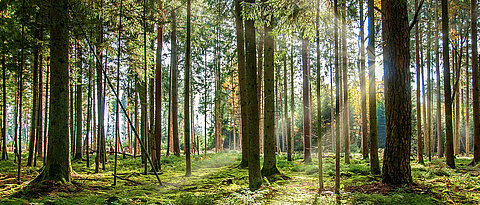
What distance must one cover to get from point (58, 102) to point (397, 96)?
848cm

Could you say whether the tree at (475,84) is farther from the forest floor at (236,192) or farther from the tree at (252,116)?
the tree at (252,116)

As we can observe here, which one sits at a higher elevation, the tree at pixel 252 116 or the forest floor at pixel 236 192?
the tree at pixel 252 116

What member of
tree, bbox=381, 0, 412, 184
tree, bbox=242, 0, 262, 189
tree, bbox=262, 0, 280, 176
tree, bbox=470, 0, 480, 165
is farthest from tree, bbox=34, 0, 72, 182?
tree, bbox=470, 0, 480, 165

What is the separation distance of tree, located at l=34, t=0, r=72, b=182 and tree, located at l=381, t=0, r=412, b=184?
817cm

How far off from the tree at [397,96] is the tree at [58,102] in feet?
26.8

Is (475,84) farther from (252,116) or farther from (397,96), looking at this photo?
(252,116)

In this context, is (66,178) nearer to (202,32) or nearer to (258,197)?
(258,197)

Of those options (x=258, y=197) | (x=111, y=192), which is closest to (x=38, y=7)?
(x=111, y=192)

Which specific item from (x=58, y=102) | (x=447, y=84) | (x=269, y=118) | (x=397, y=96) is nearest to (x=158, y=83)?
(x=58, y=102)

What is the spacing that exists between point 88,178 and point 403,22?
Result: 391 inches

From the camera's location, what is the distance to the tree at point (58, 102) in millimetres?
6207

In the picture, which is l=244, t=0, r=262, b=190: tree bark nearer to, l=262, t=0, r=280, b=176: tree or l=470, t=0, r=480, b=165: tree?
l=262, t=0, r=280, b=176: tree

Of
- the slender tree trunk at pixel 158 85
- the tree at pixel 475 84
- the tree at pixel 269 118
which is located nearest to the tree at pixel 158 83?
the slender tree trunk at pixel 158 85

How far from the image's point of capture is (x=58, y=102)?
6.36 m
